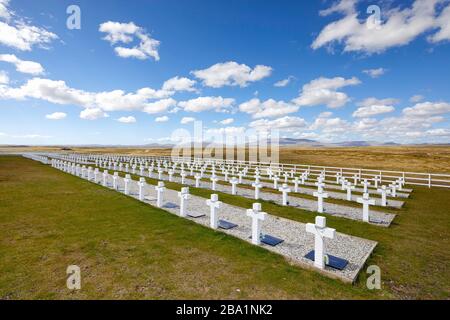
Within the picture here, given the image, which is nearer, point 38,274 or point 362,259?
point 38,274

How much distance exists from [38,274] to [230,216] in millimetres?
5925

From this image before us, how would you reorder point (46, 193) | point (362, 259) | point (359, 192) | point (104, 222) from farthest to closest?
point (359, 192), point (46, 193), point (104, 222), point (362, 259)

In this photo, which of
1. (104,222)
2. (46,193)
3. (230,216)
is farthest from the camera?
(46,193)

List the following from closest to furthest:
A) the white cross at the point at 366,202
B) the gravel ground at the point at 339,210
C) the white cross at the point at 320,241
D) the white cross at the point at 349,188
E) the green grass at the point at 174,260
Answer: the green grass at the point at 174,260 < the white cross at the point at 320,241 < the white cross at the point at 366,202 < the gravel ground at the point at 339,210 < the white cross at the point at 349,188

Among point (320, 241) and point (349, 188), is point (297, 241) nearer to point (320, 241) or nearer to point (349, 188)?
point (320, 241)

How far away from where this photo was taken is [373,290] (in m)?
4.43

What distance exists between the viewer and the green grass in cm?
432

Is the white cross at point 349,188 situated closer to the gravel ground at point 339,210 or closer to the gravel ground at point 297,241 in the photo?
the gravel ground at point 339,210

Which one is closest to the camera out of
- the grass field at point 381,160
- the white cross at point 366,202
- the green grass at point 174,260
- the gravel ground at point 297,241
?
the green grass at point 174,260

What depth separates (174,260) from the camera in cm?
548

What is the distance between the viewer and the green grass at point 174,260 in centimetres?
432

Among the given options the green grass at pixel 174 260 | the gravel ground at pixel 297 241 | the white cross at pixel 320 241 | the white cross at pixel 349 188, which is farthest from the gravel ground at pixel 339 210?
the white cross at pixel 320 241
